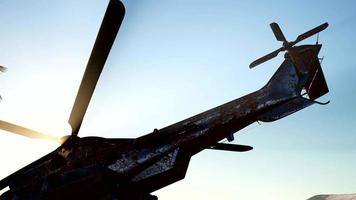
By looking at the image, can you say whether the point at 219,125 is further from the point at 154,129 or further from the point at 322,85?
the point at 322,85

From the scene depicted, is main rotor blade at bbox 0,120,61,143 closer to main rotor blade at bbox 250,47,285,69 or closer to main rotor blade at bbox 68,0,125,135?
main rotor blade at bbox 68,0,125,135

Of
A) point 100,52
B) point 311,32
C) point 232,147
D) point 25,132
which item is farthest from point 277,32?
point 25,132

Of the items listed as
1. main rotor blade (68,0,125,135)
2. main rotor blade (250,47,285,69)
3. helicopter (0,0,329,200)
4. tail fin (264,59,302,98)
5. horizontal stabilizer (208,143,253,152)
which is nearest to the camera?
main rotor blade (68,0,125,135)

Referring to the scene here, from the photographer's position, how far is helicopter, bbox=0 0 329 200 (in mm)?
4828

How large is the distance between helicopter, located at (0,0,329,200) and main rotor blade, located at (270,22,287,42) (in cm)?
99

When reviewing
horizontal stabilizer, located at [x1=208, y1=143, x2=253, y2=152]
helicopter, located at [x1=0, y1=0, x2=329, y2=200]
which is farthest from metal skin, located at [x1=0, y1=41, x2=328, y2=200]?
horizontal stabilizer, located at [x1=208, y1=143, x2=253, y2=152]

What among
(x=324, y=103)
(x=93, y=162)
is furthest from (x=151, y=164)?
(x=324, y=103)

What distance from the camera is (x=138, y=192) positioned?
5.09 meters

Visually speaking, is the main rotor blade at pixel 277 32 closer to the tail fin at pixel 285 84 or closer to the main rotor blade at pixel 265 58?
the main rotor blade at pixel 265 58

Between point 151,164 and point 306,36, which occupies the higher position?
point 306,36

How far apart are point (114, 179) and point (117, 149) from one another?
0.56 m

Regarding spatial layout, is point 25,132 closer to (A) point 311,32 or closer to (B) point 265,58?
(B) point 265,58

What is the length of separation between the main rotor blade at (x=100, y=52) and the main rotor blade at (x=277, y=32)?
4.58m

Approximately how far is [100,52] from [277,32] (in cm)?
487
